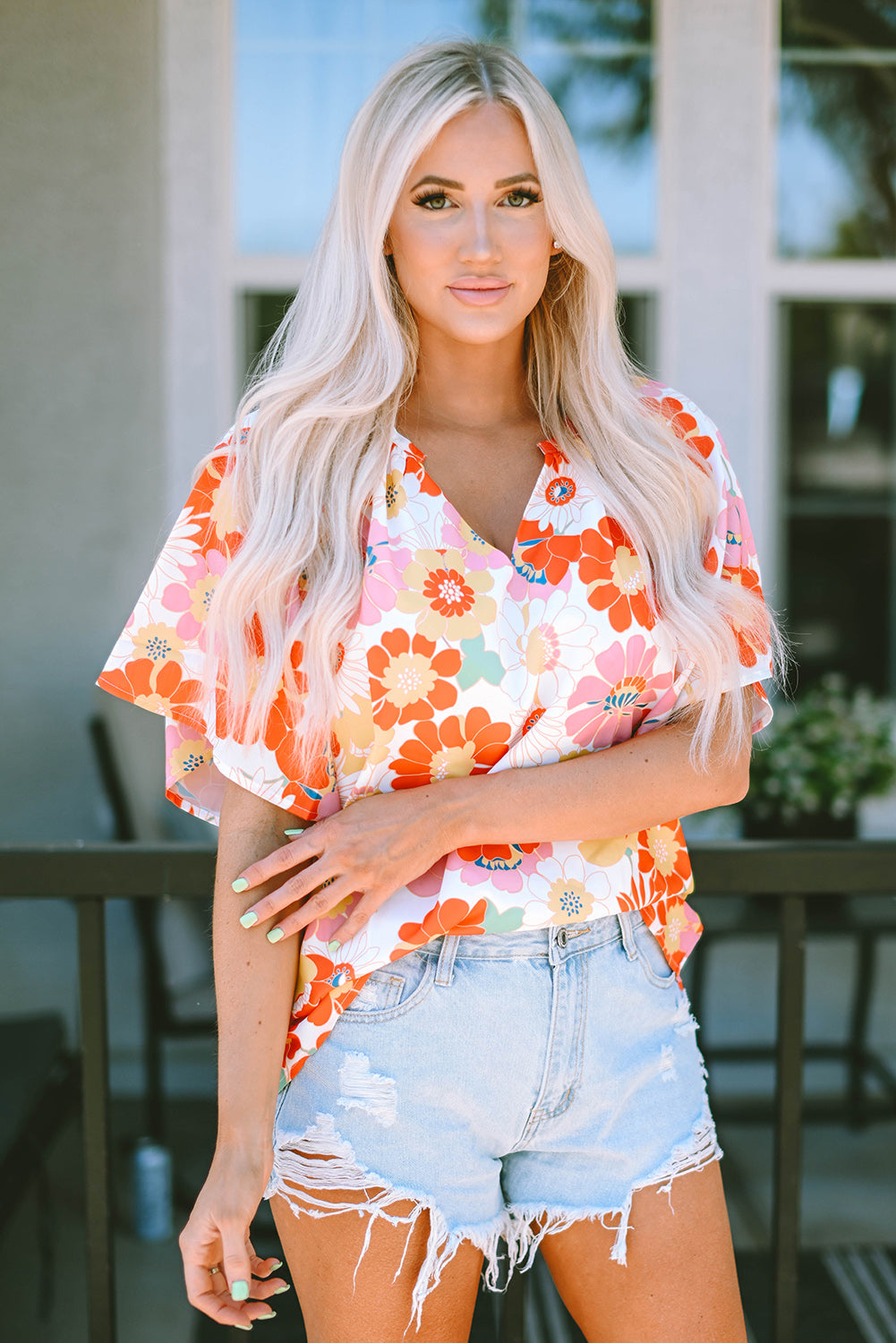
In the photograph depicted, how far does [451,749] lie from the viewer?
1091 mm

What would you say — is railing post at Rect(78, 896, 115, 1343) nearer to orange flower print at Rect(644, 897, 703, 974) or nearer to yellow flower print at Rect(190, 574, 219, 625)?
yellow flower print at Rect(190, 574, 219, 625)

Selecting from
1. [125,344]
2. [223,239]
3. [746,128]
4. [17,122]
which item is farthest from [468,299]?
[746,128]

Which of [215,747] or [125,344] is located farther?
[125,344]

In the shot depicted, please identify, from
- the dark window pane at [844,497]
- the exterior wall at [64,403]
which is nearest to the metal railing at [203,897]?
the exterior wall at [64,403]

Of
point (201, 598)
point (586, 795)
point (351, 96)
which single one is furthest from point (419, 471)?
point (351, 96)

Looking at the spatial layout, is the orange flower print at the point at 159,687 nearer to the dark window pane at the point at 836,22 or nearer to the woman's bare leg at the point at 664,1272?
the woman's bare leg at the point at 664,1272

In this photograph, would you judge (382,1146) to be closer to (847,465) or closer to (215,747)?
(215,747)

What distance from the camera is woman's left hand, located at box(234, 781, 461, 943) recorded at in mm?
1046

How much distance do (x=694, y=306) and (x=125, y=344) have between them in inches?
61.8

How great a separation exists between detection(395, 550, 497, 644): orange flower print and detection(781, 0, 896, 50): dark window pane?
117 inches

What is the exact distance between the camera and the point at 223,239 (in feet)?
10.7

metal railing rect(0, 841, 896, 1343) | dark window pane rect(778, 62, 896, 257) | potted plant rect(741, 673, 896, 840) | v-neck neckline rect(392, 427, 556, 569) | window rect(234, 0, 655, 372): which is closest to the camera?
v-neck neckline rect(392, 427, 556, 569)

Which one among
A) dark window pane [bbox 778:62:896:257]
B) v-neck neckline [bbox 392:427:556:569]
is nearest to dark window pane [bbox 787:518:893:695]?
dark window pane [bbox 778:62:896:257]

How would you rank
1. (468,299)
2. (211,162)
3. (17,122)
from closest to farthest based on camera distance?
(468,299), (17,122), (211,162)
